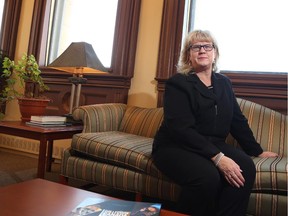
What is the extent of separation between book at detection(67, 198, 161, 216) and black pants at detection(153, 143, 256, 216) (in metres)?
0.41

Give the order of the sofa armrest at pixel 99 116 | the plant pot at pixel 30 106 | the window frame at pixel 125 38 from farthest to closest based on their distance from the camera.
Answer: the window frame at pixel 125 38 < the plant pot at pixel 30 106 < the sofa armrest at pixel 99 116

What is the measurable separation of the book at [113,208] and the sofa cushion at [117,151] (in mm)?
626

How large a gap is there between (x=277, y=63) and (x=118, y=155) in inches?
58.2

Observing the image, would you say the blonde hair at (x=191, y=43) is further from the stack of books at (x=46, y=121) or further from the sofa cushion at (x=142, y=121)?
the stack of books at (x=46, y=121)

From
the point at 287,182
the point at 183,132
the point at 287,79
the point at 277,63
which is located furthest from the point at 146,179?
the point at 277,63

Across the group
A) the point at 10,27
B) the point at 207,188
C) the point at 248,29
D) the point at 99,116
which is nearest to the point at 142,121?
the point at 99,116

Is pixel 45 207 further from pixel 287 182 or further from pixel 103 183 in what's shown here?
pixel 287 182

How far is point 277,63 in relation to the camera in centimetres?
216

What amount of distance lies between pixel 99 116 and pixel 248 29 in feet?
4.65

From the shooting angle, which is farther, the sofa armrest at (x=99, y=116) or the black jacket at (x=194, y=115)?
the sofa armrest at (x=99, y=116)

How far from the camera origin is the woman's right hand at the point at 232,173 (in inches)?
46.0

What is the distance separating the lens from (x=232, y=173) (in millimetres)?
1168

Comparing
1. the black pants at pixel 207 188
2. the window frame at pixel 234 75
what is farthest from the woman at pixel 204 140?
the window frame at pixel 234 75

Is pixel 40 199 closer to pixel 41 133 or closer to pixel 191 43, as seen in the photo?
pixel 41 133
